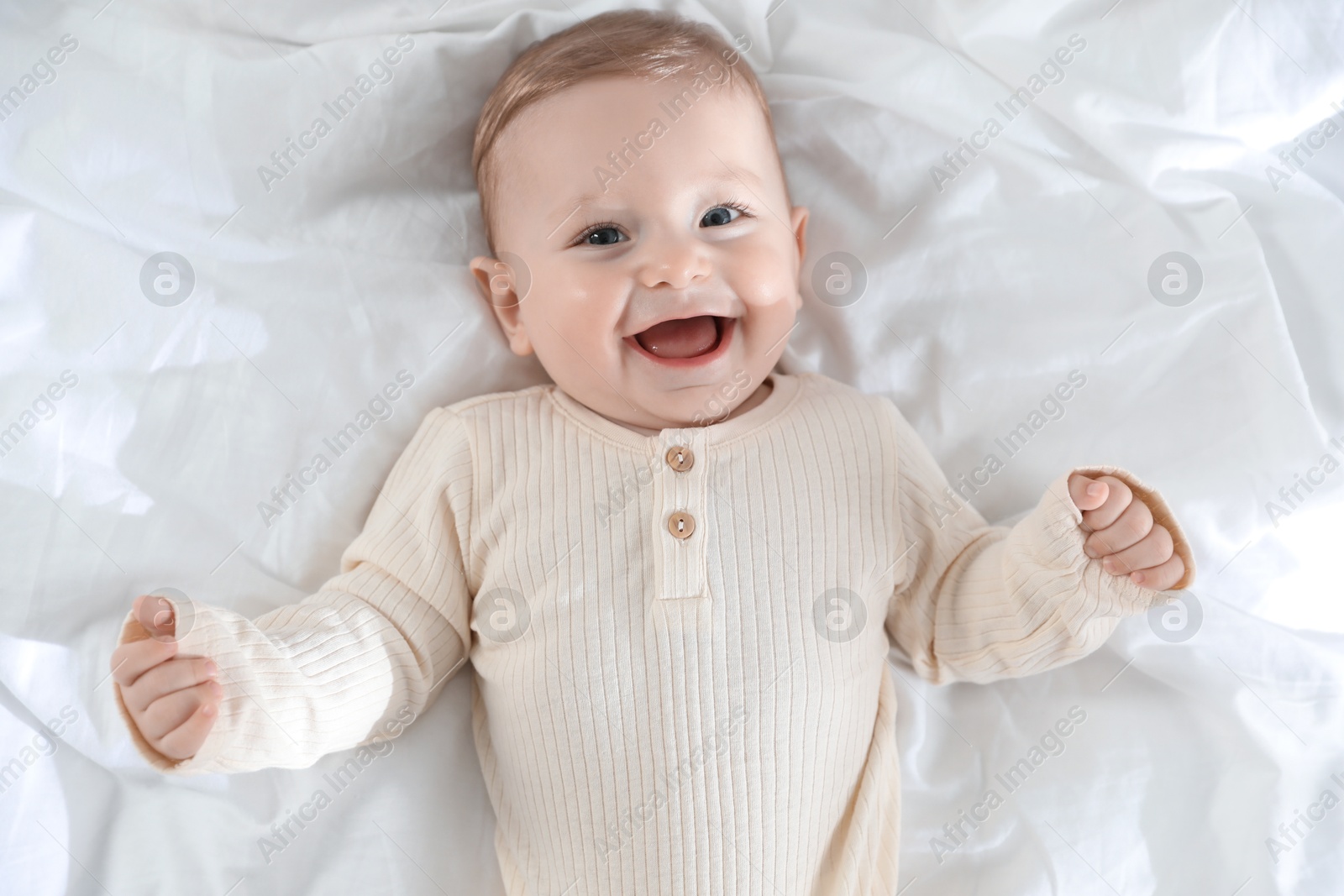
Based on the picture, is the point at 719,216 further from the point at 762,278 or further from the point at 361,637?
the point at 361,637

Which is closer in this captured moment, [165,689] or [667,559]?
[165,689]

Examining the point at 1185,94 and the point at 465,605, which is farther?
the point at 1185,94

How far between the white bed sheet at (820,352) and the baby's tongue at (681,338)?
0.27 metres

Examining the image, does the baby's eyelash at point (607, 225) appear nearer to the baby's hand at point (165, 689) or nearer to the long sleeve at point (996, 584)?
the long sleeve at point (996, 584)

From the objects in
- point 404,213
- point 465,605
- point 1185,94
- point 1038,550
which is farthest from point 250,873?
point 1185,94

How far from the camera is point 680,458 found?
4.39 feet

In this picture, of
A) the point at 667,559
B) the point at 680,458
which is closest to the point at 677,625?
the point at 667,559

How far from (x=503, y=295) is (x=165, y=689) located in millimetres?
721

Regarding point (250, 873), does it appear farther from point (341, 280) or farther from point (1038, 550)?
point (1038, 550)

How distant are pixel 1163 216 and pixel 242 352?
1.39m

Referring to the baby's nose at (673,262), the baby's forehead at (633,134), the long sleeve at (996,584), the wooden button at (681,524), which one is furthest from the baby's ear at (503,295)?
the long sleeve at (996,584)

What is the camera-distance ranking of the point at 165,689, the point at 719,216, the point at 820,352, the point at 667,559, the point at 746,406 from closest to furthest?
the point at 165,689 < the point at 667,559 < the point at 719,216 < the point at 746,406 < the point at 820,352

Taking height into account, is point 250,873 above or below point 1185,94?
below

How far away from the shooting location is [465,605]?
1.45 meters
